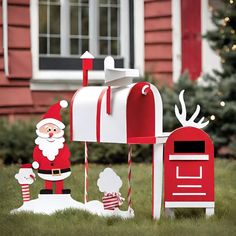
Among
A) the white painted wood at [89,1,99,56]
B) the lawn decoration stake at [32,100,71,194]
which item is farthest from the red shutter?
the lawn decoration stake at [32,100,71,194]

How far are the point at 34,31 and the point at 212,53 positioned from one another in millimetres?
3178

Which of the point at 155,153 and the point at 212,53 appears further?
the point at 212,53

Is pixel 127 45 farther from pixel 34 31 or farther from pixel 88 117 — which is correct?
pixel 88 117

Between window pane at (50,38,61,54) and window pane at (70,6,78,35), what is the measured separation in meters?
0.33

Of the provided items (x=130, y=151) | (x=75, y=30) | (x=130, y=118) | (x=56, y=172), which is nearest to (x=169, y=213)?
(x=130, y=151)

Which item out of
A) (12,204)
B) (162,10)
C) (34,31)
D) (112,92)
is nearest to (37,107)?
(34,31)

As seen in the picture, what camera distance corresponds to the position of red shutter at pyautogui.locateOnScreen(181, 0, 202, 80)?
44.0 ft

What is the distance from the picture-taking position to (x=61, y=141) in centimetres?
670

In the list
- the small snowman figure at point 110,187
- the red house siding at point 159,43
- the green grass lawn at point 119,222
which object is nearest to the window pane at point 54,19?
the red house siding at point 159,43

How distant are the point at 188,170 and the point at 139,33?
7156 mm

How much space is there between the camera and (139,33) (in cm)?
1338

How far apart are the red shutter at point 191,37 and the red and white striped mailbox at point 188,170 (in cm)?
708

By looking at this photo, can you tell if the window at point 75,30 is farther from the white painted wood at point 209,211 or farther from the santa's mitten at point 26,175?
the white painted wood at point 209,211

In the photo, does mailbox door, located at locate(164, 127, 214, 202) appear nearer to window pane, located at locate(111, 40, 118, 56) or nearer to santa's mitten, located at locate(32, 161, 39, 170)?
santa's mitten, located at locate(32, 161, 39, 170)
